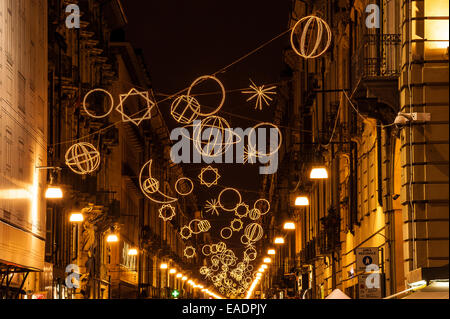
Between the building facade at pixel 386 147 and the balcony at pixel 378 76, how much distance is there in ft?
0.08

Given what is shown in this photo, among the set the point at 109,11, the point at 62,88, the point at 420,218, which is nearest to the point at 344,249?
the point at 62,88

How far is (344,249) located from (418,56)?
2055 centimetres

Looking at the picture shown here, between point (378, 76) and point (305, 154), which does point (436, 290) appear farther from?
point (305, 154)

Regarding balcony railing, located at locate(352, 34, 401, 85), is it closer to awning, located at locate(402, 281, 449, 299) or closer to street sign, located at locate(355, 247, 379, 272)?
street sign, located at locate(355, 247, 379, 272)

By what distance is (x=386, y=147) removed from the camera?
86.6 feet

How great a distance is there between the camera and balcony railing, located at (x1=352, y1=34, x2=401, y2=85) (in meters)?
23.0

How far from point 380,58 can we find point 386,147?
3.60 metres

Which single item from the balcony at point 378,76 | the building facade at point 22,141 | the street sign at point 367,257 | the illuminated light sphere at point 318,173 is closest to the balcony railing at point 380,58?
the balcony at point 378,76

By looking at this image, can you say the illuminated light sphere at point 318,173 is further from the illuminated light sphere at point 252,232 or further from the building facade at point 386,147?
the illuminated light sphere at point 252,232

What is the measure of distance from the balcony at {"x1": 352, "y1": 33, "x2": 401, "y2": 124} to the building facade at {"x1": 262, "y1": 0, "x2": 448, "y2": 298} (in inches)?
1.0

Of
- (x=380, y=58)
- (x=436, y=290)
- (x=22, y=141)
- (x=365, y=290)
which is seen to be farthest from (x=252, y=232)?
(x=436, y=290)

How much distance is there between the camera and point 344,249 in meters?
39.6
